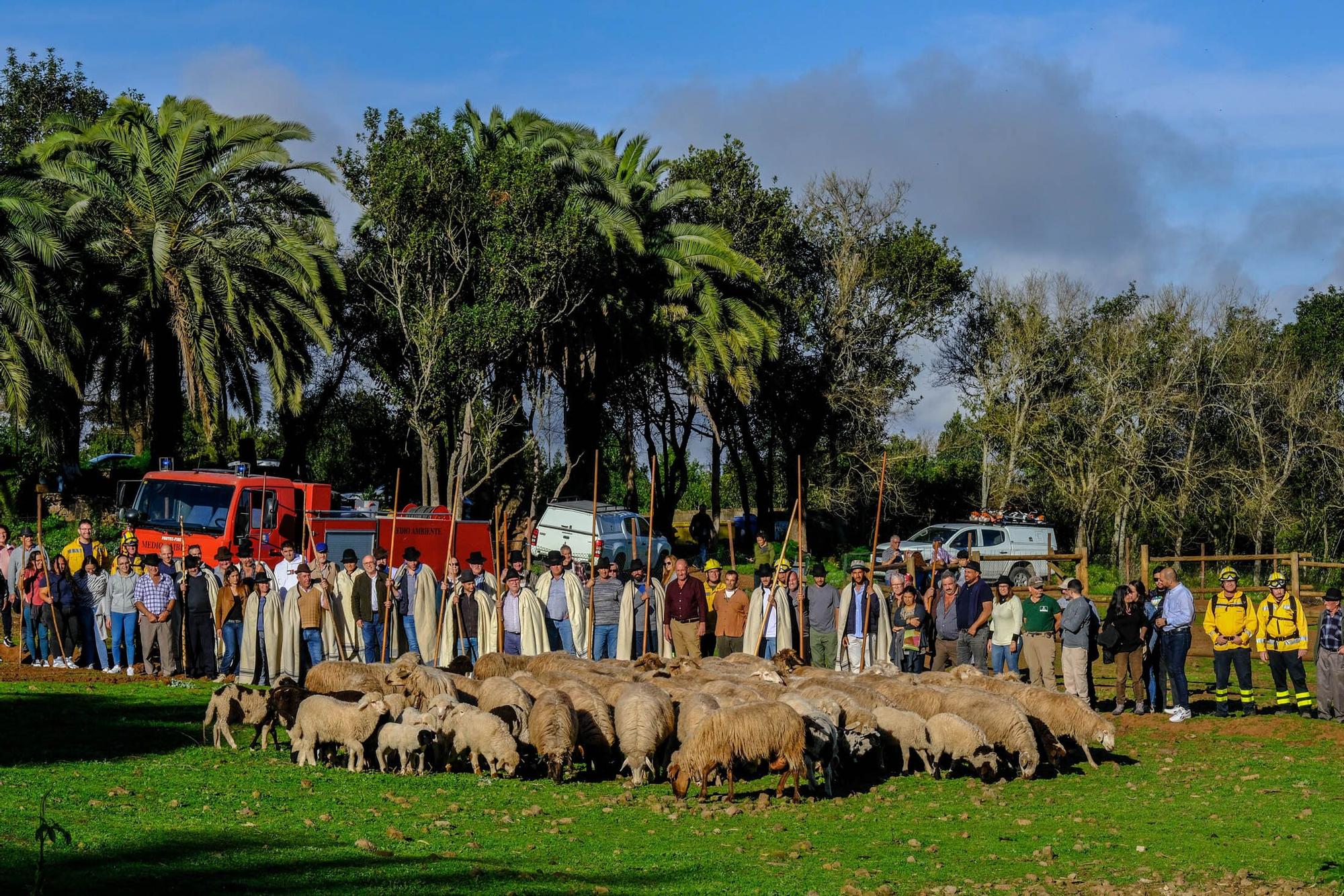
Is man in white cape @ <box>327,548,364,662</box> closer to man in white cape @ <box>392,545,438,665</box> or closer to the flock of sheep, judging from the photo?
man in white cape @ <box>392,545,438,665</box>

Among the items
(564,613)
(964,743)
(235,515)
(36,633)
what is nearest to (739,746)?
(964,743)

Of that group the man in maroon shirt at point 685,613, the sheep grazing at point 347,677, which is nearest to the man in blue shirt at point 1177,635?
the man in maroon shirt at point 685,613

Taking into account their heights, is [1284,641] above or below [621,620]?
below

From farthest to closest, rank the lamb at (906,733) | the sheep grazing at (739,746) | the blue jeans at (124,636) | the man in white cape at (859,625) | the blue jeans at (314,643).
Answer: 1. the blue jeans at (124,636)
2. the man in white cape at (859,625)
3. the blue jeans at (314,643)
4. the lamb at (906,733)
5. the sheep grazing at (739,746)

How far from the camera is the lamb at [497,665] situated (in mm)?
18031

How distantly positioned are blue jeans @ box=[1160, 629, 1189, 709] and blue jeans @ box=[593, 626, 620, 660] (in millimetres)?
8202

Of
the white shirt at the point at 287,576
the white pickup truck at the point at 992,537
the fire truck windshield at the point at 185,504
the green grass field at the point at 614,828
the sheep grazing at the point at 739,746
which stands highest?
the fire truck windshield at the point at 185,504

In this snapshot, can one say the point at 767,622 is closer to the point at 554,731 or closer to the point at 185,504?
the point at 554,731

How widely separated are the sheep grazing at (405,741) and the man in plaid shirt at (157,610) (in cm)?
756

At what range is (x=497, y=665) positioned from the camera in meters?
18.1

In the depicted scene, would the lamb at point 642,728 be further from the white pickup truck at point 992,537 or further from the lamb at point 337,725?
the white pickup truck at point 992,537

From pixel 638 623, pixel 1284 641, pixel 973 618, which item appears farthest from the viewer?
pixel 638 623

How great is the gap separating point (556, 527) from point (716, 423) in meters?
13.9

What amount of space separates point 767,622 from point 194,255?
59.4 feet
